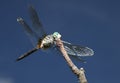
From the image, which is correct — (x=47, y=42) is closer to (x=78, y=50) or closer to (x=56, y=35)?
(x=56, y=35)

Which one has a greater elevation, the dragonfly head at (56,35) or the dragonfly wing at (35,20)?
the dragonfly wing at (35,20)

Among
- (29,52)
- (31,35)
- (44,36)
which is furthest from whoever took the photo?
(31,35)

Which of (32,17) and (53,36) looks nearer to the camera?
(53,36)

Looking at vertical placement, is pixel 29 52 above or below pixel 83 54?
above

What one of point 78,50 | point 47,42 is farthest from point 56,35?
point 78,50

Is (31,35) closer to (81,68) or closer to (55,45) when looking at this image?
(55,45)

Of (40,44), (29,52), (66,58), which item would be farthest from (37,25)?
(66,58)

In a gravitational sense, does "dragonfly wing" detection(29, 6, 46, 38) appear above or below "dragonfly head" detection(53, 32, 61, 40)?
above

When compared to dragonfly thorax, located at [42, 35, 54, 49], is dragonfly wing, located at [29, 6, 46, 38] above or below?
above

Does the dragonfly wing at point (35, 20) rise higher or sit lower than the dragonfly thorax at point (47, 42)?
higher

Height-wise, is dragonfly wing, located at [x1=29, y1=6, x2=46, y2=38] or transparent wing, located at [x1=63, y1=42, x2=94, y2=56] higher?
dragonfly wing, located at [x1=29, y1=6, x2=46, y2=38]

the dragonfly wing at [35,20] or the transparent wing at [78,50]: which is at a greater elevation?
the dragonfly wing at [35,20]
